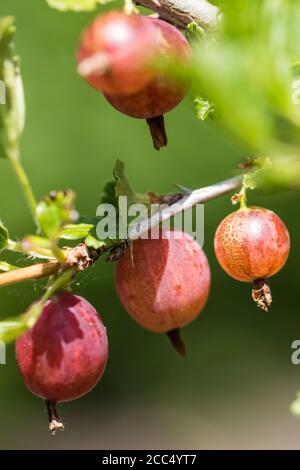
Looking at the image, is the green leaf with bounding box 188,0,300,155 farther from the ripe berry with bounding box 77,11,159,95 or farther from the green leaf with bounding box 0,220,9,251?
the green leaf with bounding box 0,220,9,251

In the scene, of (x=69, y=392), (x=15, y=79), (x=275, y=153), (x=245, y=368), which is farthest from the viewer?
(x=245, y=368)

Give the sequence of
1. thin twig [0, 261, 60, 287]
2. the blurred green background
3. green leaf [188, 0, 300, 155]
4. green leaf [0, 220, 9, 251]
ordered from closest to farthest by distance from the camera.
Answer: green leaf [188, 0, 300, 155] → thin twig [0, 261, 60, 287] → green leaf [0, 220, 9, 251] → the blurred green background

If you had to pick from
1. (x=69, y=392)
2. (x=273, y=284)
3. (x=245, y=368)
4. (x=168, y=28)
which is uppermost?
(x=168, y=28)

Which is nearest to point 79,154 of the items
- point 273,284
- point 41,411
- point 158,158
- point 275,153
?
point 158,158

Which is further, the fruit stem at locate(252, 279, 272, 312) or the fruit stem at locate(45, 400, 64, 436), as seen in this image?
the fruit stem at locate(252, 279, 272, 312)

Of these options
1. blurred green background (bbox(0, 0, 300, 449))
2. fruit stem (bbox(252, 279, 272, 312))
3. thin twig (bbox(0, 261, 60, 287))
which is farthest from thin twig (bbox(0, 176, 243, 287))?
blurred green background (bbox(0, 0, 300, 449))

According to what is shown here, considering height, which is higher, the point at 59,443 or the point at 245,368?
the point at 245,368

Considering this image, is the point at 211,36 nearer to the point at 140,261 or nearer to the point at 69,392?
the point at 140,261

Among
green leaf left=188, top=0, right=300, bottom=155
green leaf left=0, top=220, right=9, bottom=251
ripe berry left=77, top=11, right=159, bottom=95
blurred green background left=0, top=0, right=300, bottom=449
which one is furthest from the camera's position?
blurred green background left=0, top=0, right=300, bottom=449
